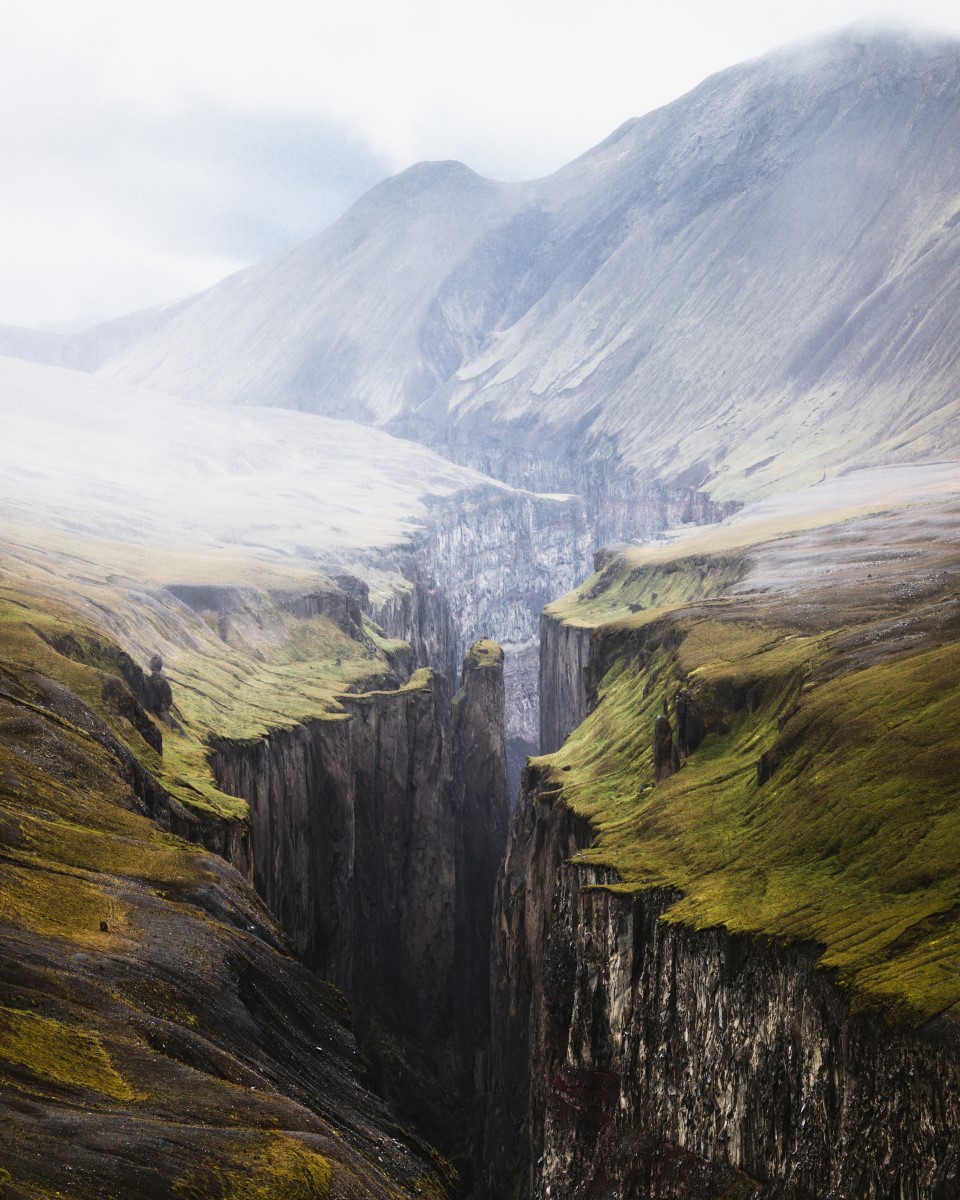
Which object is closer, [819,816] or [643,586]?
[819,816]

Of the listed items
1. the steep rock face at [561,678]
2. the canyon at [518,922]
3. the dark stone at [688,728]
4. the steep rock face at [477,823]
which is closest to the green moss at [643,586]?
the steep rock face at [561,678]

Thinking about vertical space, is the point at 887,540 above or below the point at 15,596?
above

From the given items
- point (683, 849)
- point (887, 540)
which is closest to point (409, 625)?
point (887, 540)

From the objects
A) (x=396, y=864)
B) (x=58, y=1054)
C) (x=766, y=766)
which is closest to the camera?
(x=58, y=1054)

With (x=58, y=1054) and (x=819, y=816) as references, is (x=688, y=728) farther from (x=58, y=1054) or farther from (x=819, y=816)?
(x=58, y=1054)

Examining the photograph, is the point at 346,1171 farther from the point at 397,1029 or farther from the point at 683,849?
the point at 397,1029

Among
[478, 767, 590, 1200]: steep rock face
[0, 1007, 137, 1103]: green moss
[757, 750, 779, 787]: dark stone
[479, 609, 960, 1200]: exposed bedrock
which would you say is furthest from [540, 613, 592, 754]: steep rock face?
[0, 1007, 137, 1103]: green moss

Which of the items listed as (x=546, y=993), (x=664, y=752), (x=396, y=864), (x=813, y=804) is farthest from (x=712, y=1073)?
(x=396, y=864)
